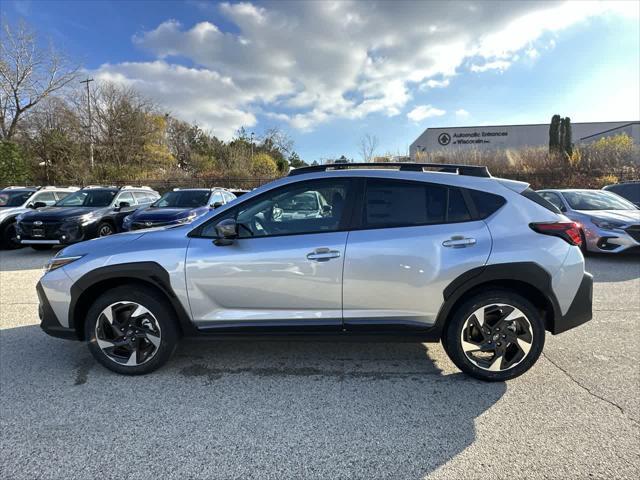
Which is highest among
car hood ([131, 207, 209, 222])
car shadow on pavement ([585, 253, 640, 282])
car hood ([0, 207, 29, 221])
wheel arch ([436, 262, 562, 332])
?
car hood ([0, 207, 29, 221])

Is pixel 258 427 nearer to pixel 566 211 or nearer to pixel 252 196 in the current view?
pixel 252 196

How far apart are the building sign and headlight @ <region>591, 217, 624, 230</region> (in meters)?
35.4

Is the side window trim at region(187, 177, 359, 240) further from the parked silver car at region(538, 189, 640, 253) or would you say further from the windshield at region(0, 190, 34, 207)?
the windshield at region(0, 190, 34, 207)

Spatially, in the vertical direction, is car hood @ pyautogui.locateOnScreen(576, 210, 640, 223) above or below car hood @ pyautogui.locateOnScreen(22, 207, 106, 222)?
below

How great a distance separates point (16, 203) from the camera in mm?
10680

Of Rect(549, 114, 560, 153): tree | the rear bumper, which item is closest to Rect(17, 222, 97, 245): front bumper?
the rear bumper

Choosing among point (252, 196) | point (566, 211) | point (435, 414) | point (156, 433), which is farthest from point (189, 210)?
point (566, 211)

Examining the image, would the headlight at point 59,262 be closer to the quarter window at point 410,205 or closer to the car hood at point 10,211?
the quarter window at point 410,205

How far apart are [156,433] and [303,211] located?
194 cm

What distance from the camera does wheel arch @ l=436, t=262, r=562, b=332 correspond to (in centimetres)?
289

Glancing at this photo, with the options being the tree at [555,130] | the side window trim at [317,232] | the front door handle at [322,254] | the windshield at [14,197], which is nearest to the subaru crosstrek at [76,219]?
the windshield at [14,197]

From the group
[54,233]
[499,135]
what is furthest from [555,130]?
[54,233]

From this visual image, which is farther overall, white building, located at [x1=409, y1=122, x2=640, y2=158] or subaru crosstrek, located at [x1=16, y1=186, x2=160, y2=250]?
white building, located at [x1=409, y1=122, x2=640, y2=158]

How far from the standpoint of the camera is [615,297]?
5.31 meters
